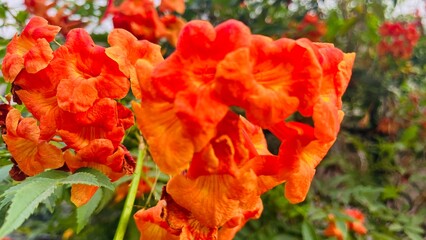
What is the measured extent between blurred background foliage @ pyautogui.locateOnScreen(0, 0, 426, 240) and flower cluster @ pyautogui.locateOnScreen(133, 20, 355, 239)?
72 centimetres

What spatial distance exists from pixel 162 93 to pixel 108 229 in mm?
1636

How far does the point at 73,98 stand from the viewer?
710 mm

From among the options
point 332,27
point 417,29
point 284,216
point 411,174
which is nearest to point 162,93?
point 284,216

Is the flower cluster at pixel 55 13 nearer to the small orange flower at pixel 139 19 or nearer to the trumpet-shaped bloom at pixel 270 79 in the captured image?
the small orange flower at pixel 139 19

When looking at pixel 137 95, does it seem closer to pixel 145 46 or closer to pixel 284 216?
pixel 145 46

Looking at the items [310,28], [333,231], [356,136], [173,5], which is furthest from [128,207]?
[356,136]

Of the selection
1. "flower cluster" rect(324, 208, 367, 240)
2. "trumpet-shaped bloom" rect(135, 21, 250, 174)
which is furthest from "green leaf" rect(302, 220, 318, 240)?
"trumpet-shaped bloom" rect(135, 21, 250, 174)

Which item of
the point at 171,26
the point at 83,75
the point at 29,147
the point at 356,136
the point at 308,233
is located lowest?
the point at 356,136

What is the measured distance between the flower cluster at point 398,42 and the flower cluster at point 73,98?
9.15 ft

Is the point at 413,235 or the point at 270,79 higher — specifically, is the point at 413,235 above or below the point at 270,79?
below

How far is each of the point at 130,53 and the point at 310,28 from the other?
1970mm

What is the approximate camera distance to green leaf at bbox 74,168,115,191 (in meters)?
0.71

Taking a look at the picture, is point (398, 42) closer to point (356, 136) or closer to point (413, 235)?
point (356, 136)

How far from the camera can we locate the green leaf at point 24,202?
606mm
